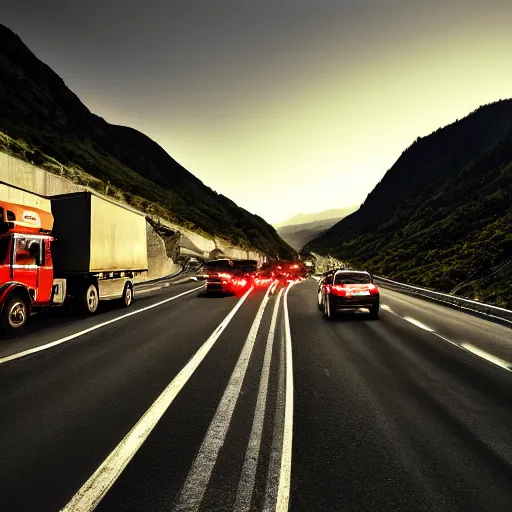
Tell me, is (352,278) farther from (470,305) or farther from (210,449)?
(210,449)

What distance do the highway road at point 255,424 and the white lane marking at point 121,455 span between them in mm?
17

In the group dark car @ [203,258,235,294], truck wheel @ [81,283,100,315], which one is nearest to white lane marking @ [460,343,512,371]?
truck wheel @ [81,283,100,315]

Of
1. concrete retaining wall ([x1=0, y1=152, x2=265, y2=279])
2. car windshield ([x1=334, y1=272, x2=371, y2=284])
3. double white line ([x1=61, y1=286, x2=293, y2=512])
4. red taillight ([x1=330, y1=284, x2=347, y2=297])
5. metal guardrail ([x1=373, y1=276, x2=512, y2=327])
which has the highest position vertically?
concrete retaining wall ([x1=0, y1=152, x2=265, y2=279])

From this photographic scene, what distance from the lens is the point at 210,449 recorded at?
411 centimetres

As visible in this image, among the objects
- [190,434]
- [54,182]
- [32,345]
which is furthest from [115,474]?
[54,182]

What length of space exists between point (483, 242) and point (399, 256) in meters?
15.7

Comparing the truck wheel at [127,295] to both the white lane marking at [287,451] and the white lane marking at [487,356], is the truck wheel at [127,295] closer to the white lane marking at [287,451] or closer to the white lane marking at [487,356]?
the white lane marking at [287,451]

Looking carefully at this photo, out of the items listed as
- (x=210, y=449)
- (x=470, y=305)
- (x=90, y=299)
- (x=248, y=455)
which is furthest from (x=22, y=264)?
(x=470, y=305)

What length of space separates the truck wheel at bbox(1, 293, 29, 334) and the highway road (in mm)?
938

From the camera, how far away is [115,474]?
362cm

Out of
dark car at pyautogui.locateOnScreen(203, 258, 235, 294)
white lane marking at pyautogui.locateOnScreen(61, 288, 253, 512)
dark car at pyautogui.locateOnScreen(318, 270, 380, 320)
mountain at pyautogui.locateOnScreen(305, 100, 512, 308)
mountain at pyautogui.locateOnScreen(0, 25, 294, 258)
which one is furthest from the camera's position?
mountain at pyautogui.locateOnScreen(0, 25, 294, 258)

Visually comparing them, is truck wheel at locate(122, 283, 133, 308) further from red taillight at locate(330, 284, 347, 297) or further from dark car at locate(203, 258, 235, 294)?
red taillight at locate(330, 284, 347, 297)

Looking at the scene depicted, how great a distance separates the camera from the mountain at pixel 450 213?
31281mm

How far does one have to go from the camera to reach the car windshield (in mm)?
13391
